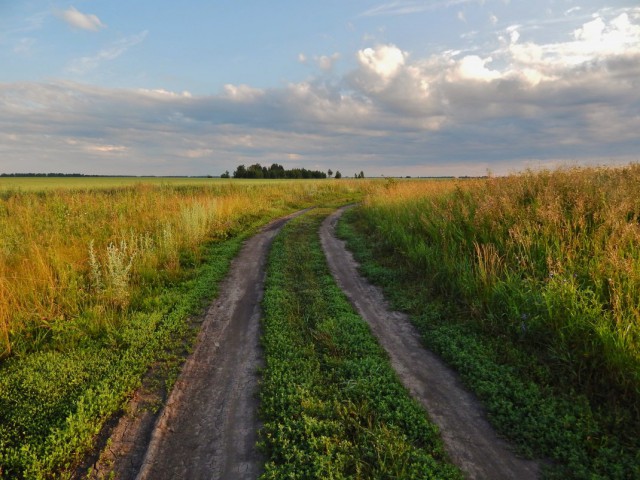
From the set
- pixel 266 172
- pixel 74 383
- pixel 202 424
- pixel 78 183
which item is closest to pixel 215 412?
pixel 202 424

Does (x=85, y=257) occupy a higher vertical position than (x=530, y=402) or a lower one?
higher

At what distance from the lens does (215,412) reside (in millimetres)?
4273

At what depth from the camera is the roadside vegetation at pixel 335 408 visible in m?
3.36

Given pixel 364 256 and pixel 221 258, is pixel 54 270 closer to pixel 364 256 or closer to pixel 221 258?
pixel 221 258

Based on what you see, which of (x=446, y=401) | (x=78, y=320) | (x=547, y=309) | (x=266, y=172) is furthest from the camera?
(x=266, y=172)

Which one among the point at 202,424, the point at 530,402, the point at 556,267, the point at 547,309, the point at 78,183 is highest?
the point at 78,183

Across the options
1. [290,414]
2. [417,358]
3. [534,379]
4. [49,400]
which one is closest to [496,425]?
[534,379]

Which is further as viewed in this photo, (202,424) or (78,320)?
(78,320)

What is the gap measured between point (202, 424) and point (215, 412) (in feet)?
0.72

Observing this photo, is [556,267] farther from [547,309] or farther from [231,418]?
[231,418]

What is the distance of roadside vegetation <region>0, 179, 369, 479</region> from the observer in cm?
387

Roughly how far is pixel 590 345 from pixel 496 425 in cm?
203

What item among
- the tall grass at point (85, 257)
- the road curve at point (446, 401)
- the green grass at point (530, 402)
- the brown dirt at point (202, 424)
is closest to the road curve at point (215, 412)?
the brown dirt at point (202, 424)

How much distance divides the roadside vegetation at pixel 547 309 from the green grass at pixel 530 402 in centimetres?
1
